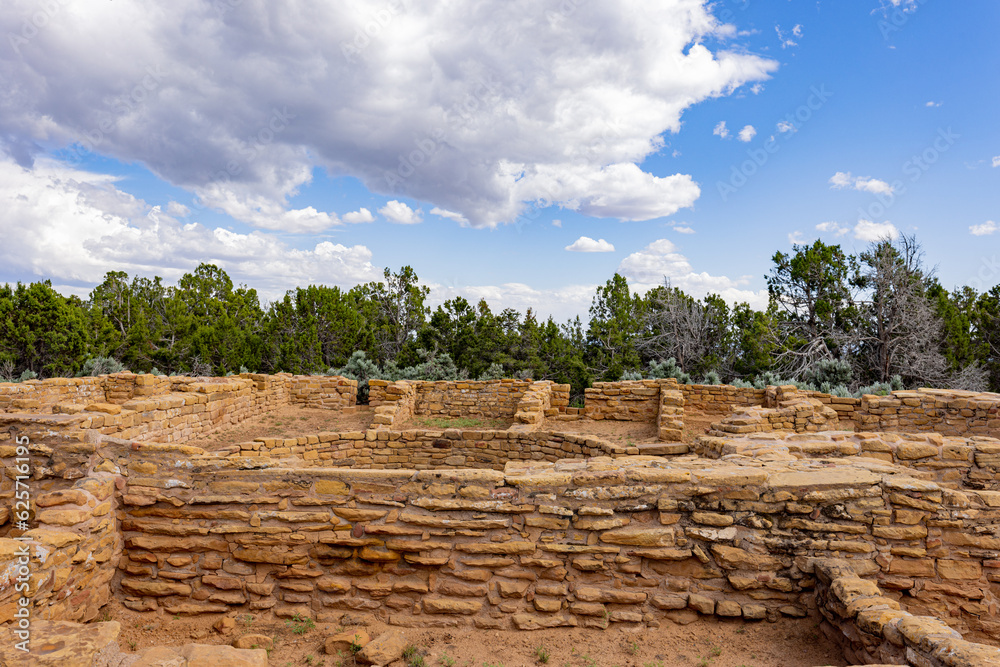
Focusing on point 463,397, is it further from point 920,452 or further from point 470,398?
point 920,452

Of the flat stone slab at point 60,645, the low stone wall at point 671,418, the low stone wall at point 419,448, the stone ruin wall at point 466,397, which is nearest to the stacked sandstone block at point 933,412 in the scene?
the low stone wall at point 671,418

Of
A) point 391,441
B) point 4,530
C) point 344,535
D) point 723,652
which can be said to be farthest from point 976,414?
point 4,530

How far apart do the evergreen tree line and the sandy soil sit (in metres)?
5.14

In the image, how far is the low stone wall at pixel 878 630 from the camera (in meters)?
2.62

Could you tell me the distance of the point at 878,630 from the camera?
10.1ft

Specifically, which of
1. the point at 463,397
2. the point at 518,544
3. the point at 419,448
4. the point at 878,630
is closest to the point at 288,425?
the point at 463,397

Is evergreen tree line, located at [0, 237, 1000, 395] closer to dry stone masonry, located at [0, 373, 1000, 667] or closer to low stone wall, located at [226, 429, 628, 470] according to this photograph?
low stone wall, located at [226, 429, 628, 470]

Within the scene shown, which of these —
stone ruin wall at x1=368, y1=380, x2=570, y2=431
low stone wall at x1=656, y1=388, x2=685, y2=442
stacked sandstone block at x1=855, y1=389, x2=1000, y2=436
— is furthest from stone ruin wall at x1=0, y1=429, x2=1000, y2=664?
stone ruin wall at x1=368, y1=380, x2=570, y2=431

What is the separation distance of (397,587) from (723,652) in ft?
8.02

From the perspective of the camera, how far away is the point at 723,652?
352 cm

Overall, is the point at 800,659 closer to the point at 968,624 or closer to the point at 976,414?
the point at 968,624

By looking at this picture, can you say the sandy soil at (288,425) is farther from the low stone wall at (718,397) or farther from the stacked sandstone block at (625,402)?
the low stone wall at (718,397)

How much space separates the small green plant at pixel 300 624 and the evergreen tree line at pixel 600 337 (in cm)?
1529

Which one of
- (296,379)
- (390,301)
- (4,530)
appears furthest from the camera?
(390,301)
